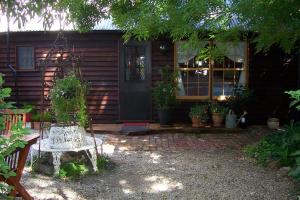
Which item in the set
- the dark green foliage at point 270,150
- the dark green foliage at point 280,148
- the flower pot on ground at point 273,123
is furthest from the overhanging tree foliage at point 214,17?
the flower pot on ground at point 273,123

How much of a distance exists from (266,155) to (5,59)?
7018mm

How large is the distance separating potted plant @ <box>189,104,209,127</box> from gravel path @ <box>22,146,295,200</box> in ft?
8.51

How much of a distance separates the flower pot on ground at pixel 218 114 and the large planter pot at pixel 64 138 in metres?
4.40

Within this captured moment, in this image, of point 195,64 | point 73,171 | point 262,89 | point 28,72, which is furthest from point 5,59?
point 262,89

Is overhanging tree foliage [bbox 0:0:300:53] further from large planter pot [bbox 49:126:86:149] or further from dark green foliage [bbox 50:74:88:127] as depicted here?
large planter pot [bbox 49:126:86:149]

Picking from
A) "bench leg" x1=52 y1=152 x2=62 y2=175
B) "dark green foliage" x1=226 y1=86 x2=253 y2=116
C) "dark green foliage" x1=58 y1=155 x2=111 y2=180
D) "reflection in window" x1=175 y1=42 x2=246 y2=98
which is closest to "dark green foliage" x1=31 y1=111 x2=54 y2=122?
"reflection in window" x1=175 y1=42 x2=246 y2=98

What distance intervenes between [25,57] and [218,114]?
5047mm

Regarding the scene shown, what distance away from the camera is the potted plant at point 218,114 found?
9.10 m

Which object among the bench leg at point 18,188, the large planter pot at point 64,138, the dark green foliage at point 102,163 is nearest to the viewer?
the bench leg at point 18,188

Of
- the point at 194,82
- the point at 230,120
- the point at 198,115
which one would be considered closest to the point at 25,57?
the point at 194,82

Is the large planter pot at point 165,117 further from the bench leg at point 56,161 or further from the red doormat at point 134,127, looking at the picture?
the bench leg at point 56,161

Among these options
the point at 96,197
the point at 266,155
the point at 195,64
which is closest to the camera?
the point at 96,197

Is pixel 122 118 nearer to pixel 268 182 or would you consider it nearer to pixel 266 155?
pixel 266 155

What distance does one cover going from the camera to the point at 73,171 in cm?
542
